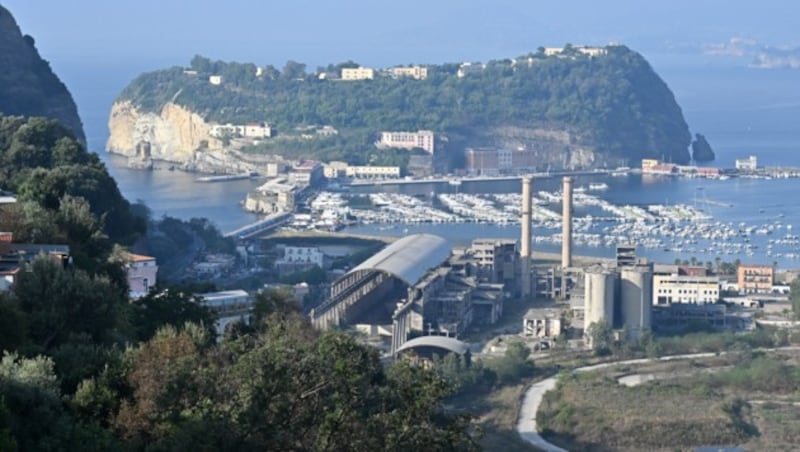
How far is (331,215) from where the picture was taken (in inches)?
1142

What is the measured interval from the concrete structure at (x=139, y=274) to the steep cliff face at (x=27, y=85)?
27.6ft

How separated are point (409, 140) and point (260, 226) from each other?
475 inches

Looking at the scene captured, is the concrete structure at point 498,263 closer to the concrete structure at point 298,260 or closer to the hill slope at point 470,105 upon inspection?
the concrete structure at point 298,260

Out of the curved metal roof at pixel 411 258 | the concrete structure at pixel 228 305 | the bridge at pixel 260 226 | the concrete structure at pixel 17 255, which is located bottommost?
the bridge at pixel 260 226

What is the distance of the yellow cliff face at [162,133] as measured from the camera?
4075cm

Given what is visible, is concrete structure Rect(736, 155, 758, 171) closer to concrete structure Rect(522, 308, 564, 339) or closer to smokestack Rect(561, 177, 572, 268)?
smokestack Rect(561, 177, 572, 268)

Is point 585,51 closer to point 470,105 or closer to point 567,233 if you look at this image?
point 470,105

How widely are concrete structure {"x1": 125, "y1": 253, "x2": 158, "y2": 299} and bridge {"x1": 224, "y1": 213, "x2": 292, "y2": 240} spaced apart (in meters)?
14.3

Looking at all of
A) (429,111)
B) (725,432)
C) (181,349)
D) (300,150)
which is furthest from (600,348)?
(429,111)

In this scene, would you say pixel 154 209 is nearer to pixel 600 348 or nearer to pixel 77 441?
pixel 600 348

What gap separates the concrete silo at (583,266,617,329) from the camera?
1803 centimetres

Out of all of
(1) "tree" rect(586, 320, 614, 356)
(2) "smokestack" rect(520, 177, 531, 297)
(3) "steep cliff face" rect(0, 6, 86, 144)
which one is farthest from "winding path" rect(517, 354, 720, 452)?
(3) "steep cliff face" rect(0, 6, 86, 144)

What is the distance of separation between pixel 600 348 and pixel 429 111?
25.5m

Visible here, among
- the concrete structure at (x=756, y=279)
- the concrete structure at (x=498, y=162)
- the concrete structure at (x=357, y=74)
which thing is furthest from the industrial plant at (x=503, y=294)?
the concrete structure at (x=357, y=74)
